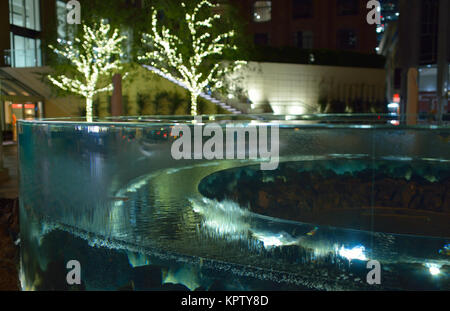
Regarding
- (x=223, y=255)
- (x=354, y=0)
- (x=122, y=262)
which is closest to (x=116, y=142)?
(x=122, y=262)

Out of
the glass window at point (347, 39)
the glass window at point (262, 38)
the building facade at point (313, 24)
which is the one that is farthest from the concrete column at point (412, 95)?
the glass window at point (262, 38)

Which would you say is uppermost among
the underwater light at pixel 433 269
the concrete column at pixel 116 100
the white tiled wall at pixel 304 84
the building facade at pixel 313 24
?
the building facade at pixel 313 24

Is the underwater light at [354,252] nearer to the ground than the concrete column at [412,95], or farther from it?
nearer to the ground

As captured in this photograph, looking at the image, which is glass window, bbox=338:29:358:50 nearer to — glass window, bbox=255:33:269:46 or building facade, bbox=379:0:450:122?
glass window, bbox=255:33:269:46

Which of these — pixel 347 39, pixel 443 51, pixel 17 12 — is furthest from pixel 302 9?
pixel 17 12

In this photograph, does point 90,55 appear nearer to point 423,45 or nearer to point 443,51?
point 443,51

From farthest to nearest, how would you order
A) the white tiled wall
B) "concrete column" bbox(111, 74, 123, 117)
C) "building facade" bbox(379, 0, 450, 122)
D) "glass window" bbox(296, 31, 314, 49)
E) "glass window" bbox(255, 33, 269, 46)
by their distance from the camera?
1. "glass window" bbox(255, 33, 269, 46)
2. "glass window" bbox(296, 31, 314, 49)
3. the white tiled wall
4. "building facade" bbox(379, 0, 450, 122)
5. "concrete column" bbox(111, 74, 123, 117)

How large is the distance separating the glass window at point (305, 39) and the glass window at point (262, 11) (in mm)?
3236

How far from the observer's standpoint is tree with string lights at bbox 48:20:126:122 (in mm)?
21266

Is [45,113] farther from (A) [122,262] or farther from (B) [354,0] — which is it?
(B) [354,0]

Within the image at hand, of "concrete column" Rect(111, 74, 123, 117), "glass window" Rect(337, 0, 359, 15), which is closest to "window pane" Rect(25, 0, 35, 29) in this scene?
"concrete column" Rect(111, 74, 123, 117)

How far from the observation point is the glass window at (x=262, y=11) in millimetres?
43406

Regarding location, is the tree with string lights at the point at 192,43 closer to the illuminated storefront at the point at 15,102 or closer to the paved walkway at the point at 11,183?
the illuminated storefront at the point at 15,102

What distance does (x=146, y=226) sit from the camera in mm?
4578
